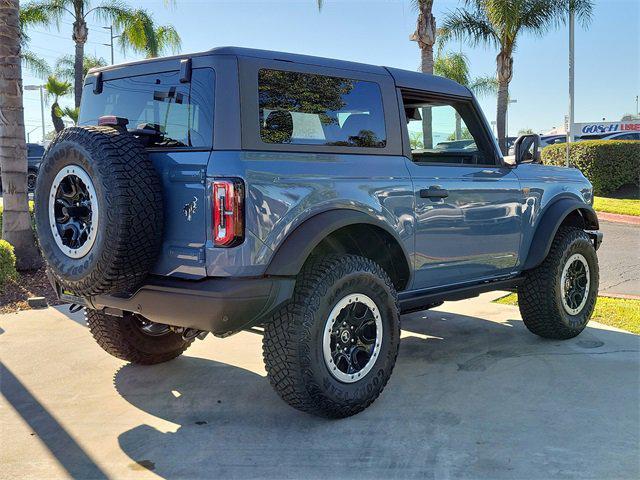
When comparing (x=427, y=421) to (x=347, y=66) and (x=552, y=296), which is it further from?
(x=347, y=66)

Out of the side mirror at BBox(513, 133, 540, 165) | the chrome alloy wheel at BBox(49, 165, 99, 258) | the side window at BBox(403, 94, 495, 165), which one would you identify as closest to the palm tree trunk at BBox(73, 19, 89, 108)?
the side window at BBox(403, 94, 495, 165)

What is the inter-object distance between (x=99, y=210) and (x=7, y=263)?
4671mm

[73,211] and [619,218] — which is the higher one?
[73,211]

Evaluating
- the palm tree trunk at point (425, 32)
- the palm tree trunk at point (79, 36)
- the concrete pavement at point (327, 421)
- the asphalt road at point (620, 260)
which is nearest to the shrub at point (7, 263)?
the concrete pavement at point (327, 421)

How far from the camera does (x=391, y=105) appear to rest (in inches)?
165

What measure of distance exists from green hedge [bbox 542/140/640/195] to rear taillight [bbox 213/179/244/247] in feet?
53.3

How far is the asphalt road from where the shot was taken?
24.2 ft

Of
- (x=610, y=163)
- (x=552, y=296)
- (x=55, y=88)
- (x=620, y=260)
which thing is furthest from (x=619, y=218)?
(x=55, y=88)

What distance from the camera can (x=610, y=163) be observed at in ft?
58.1

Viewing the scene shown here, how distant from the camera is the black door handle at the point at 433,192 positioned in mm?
4137

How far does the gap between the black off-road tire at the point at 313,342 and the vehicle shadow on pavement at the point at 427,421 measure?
156mm

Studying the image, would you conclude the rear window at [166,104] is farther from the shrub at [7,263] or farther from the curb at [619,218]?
the curb at [619,218]

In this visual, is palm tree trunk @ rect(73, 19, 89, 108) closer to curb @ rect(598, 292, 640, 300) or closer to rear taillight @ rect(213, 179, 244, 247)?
curb @ rect(598, 292, 640, 300)

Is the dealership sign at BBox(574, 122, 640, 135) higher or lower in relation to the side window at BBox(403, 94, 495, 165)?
higher
